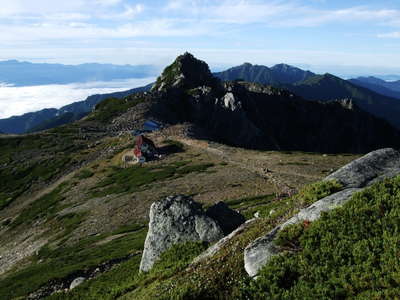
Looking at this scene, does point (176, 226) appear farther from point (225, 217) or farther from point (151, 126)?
point (151, 126)

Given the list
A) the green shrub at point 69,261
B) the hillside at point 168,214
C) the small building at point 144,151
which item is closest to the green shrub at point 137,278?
the hillside at point 168,214

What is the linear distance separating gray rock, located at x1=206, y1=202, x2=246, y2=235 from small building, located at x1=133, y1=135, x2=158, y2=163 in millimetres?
53172

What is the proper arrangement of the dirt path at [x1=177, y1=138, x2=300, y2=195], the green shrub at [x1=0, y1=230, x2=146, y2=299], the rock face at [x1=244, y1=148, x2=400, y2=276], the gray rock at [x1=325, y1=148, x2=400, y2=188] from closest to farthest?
the rock face at [x1=244, y1=148, x2=400, y2=276] < the gray rock at [x1=325, y1=148, x2=400, y2=188] < the green shrub at [x1=0, y1=230, x2=146, y2=299] < the dirt path at [x1=177, y1=138, x2=300, y2=195]

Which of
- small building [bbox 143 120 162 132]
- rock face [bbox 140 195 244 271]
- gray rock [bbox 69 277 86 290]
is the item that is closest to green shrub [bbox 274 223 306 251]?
rock face [bbox 140 195 244 271]

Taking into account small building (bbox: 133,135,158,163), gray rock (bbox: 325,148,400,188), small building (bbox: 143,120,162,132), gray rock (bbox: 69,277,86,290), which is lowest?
small building (bbox: 143,120,162,132)

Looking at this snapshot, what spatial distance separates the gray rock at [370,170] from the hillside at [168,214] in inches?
2.5

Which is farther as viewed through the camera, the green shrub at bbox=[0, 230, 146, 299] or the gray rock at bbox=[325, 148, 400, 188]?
the green shrub at bbox=[0, 230, 146, 299]

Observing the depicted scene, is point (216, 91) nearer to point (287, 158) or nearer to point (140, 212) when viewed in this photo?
point (287, 158)

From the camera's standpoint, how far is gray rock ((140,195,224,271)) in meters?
24.5

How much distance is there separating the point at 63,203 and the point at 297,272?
5954 cm

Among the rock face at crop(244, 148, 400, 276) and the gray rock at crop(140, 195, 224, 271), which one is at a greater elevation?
the rock face at crop(244, 148, 400, 276)

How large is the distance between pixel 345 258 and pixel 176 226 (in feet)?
45.4

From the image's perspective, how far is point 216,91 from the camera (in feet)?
583

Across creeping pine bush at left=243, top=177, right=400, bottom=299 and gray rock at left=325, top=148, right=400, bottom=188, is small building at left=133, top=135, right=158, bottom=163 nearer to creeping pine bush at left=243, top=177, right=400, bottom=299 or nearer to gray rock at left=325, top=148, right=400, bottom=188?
gray rock at left=325, top=148, right=400, bottom=188
